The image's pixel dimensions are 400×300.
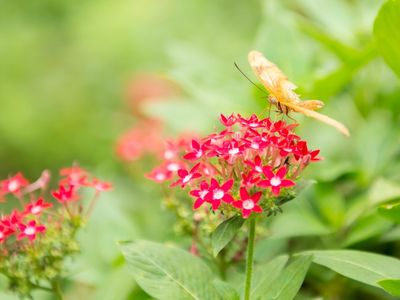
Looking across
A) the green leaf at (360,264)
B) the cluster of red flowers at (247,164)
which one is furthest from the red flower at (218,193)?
the green leaf at (360,264)

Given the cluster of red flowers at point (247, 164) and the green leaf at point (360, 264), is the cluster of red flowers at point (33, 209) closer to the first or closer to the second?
the cluster of red flowers at point (247, 164)

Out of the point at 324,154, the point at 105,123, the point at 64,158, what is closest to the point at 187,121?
the point at 324,154

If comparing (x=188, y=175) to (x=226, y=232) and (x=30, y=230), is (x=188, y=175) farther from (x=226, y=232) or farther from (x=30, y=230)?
(x=30, y=230)

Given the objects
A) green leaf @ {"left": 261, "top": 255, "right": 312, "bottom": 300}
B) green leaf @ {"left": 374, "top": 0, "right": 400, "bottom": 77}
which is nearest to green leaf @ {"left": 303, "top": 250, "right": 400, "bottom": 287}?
green leaf @ {"left": 261, "top": 255, "right": 312, "bottom": 300}

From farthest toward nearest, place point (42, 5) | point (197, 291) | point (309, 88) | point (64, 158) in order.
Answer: point (42, 5), point (64, 158), point (309, 88), point (197, 291)

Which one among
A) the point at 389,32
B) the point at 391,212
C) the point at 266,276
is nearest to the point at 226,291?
the point at 266,276

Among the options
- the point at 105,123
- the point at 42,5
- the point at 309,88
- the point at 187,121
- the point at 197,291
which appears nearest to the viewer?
the point at 197,291

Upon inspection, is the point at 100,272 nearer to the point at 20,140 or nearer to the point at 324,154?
the point at 324,154
